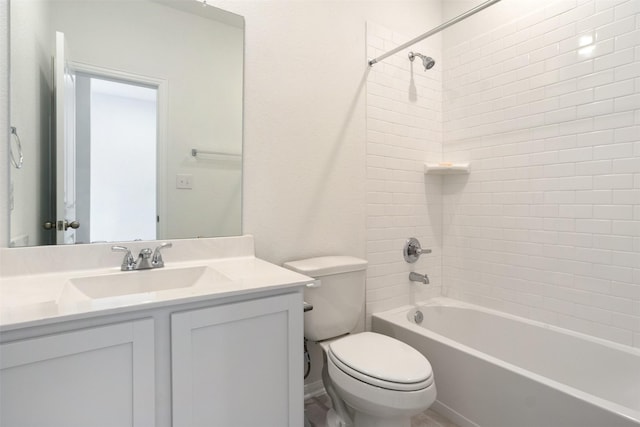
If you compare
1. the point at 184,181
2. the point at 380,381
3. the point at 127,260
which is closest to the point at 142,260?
the point at 127,260

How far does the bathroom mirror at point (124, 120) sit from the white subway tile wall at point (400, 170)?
0.88m

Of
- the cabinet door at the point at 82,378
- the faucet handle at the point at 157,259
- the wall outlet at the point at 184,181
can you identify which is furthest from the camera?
the wall outlet at the point at 184,181

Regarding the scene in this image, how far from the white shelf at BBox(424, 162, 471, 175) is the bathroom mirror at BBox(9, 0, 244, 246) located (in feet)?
4.38

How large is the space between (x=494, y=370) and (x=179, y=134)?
1.77 meters

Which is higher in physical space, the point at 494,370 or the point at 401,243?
the point at 401,243

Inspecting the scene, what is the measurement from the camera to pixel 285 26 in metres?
1.74

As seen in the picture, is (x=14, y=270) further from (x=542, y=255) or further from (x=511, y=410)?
(x=542, y=255)

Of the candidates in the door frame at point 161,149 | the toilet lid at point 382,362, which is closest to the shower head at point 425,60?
the door frame at point 161,149

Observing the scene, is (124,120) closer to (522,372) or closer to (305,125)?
(305,125)

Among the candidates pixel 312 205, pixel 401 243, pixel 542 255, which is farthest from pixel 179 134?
pixel 542 255

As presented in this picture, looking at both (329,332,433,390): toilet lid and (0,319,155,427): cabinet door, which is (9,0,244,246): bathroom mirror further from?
(329,332,433,390): toilet lid

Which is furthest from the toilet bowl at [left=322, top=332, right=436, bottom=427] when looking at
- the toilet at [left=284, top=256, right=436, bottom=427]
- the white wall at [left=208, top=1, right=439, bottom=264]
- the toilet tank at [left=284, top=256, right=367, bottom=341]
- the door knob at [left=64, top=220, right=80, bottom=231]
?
the door knob at [left=64, top=220, right=80, bottom=231]

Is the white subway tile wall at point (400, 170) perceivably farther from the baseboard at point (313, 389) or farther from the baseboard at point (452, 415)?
the baseboard at point (452, 415)

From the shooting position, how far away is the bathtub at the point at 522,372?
1.29 m
